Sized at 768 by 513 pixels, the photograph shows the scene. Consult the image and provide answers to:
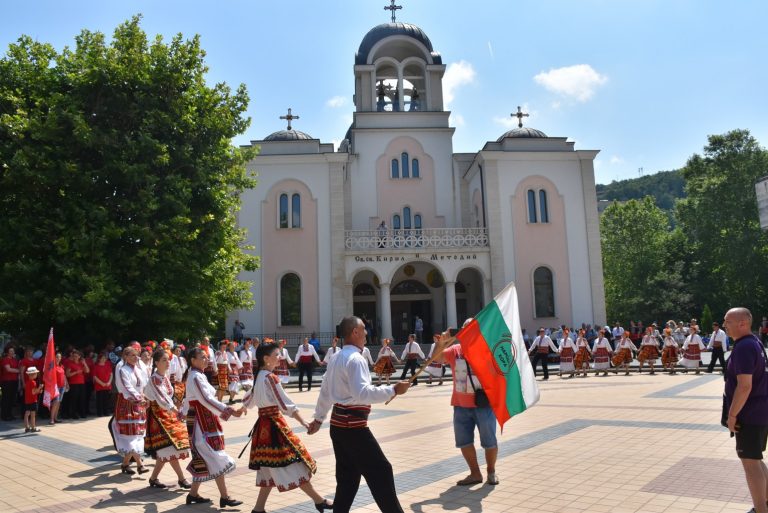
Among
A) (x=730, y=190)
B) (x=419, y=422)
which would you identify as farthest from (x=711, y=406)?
(x=730, y=190)

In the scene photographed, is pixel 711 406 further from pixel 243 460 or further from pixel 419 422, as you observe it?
pixel 243 460

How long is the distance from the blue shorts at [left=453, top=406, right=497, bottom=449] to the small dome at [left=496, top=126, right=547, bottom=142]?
96.1 ft

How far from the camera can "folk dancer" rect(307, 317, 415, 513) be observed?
492cm

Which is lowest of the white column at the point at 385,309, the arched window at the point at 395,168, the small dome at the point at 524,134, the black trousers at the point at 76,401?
the black trousers at the point at 76,401

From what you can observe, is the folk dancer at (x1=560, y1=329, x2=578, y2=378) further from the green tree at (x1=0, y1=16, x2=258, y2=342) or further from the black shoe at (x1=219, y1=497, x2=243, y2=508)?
the black shoe at (x1=219, y1=497, x2=243, y2=508)

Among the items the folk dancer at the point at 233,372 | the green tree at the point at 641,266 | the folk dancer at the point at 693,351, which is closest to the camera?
the folk dancer at the point at 233,372

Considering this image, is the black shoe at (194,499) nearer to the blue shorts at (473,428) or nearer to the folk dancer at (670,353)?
the blue shorts at (473,428)

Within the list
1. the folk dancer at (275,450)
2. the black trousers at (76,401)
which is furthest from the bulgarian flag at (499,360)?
the black trousers at (76,401)

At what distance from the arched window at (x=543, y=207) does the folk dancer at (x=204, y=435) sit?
2871cm

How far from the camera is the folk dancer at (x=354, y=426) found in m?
4.92

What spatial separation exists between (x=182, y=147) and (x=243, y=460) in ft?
39.0

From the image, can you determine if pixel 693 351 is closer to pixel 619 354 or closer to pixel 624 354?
pixel 624 354

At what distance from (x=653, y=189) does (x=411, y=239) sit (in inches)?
5160

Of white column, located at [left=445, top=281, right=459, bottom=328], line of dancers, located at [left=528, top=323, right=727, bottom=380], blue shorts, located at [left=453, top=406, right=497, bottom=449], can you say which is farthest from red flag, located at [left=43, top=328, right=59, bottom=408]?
white column, located at [left=445, top=281, right=459, bottom=328]
